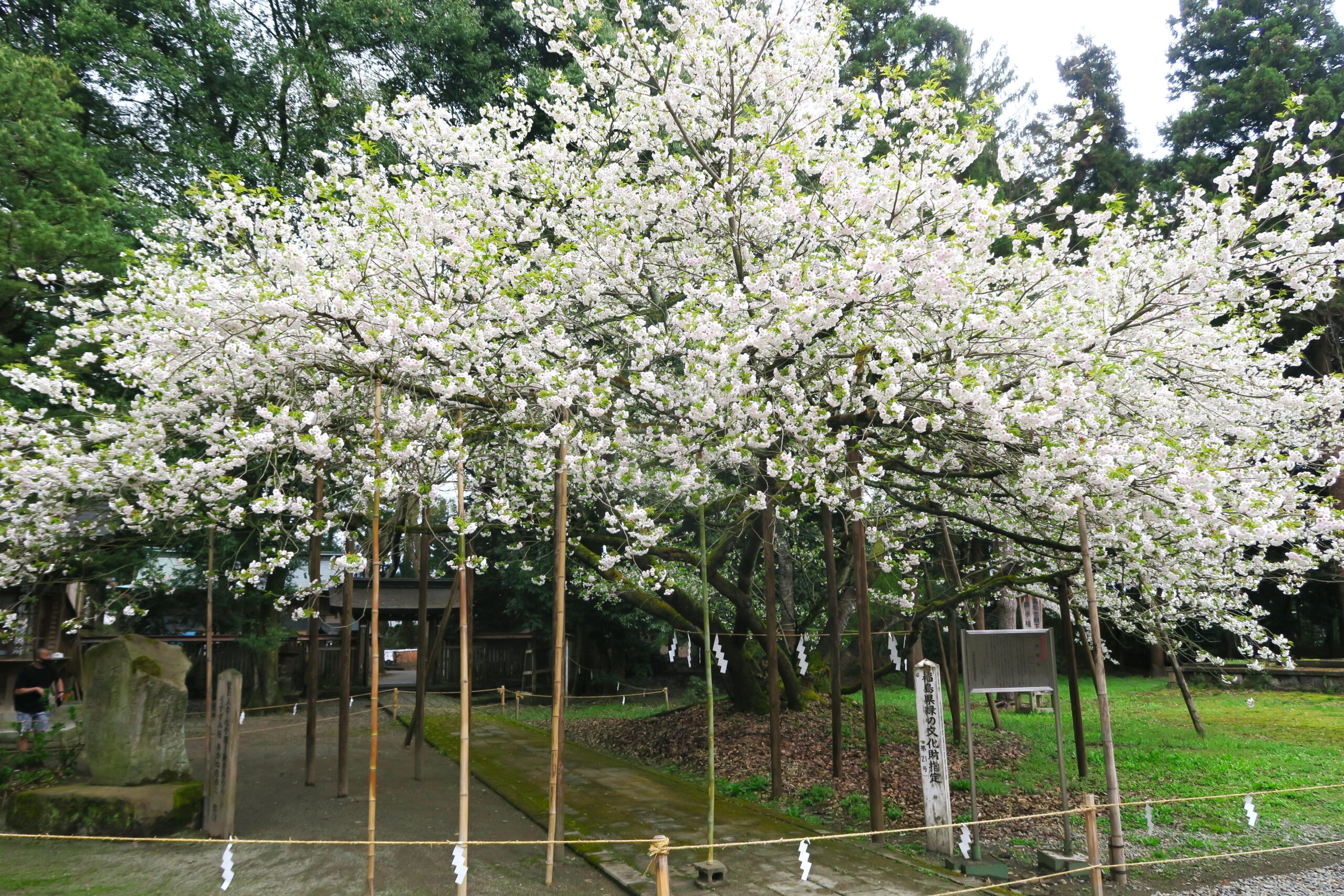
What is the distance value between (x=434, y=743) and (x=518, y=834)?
614 cm

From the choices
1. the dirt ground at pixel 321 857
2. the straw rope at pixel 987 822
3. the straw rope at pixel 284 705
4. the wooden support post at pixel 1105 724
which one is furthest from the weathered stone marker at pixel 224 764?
the straw rope at pixel 284 705

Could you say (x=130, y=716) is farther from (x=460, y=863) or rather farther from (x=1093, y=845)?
(x=1093, y=845)

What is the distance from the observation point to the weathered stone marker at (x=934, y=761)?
680cm

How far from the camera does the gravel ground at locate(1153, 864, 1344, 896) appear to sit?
20.3ft

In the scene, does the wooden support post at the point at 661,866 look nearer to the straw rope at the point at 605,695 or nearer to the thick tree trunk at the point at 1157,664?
the straw rope at the point at 605,695

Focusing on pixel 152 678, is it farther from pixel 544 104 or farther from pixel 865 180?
pixel 865 180

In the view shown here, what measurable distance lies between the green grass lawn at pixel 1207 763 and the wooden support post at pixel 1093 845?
2201 mm

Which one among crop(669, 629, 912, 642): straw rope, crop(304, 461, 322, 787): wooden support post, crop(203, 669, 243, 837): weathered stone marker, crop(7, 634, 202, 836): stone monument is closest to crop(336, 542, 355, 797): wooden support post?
crop(304, 461, 322, 787): wooden support post

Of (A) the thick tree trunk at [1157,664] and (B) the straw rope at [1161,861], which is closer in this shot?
(B) the straw rope at [1161,861]

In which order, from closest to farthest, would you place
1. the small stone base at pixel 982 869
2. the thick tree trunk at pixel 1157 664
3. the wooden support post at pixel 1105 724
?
the wooden support post at pixel 1105 724
the small stone base at pixel 982 869
the thick tree trunk at pixel 1157 664

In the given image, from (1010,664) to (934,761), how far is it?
109 centimetres

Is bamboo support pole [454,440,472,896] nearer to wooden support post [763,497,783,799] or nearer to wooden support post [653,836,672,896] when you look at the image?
wooden support post [653,836,672,896]

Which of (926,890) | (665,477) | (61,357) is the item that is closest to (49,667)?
(61,357)

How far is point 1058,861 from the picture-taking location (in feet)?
21.5
